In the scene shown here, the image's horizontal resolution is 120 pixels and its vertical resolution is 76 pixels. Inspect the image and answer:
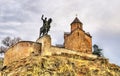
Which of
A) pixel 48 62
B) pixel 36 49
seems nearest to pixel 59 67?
Result: pixel 48 62

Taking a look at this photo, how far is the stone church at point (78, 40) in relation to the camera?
48.6m

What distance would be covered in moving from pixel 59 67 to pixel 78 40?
602 inches

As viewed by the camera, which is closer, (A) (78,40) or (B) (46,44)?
(B) (46,44)

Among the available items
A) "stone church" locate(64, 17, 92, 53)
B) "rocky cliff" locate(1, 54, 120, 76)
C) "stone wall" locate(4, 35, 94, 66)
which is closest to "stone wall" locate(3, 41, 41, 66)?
"stone wall" locate(4, 35, 94, 66)

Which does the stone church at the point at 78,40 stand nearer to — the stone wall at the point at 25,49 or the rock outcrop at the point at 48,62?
the rock outcrop at the point at 48,62

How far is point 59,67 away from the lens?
3456 centimetres

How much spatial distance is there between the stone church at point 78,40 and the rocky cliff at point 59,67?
930 cm

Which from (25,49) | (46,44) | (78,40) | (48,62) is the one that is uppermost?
(78,40)

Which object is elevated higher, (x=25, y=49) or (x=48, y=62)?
(x=25, y=49)

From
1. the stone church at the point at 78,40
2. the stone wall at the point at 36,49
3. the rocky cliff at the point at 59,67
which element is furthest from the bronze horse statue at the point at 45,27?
the stone church at the point at 78,40

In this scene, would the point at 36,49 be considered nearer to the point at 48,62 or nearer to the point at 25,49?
the point at 25,49

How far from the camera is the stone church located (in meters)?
48.6

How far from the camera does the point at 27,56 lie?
3603 centimetres

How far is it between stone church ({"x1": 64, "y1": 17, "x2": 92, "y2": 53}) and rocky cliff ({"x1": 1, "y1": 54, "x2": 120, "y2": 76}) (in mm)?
9297
